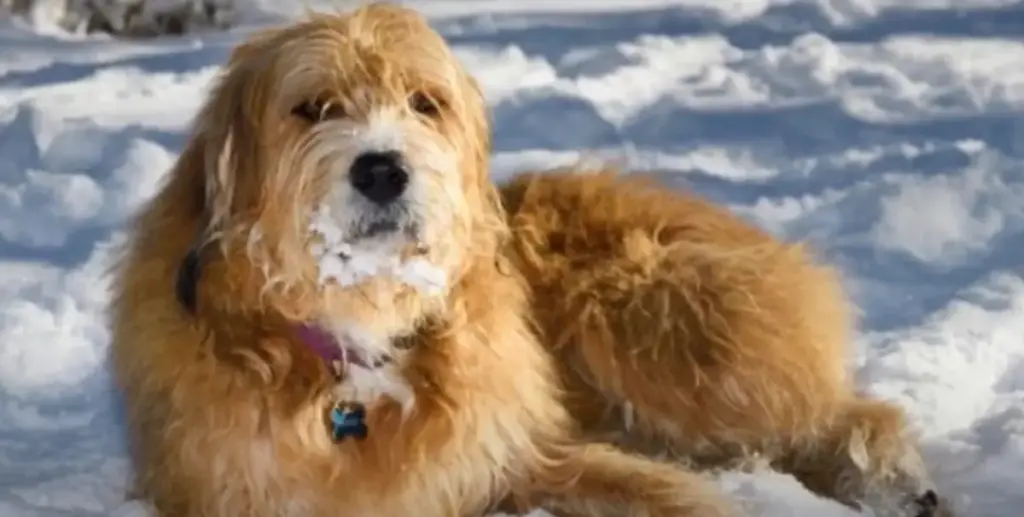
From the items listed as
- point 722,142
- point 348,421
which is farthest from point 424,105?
point 722,142

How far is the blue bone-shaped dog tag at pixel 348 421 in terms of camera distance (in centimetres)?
180

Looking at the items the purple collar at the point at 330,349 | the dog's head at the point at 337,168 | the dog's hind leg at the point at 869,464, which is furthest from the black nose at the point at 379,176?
the dog's hind leg at the point at 869,464

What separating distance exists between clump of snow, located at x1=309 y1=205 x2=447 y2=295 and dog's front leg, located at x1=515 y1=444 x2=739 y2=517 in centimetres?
42

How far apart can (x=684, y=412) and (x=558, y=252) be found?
1.11ft

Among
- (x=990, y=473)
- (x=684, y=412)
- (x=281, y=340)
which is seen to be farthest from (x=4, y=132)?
(x=990, y=473)

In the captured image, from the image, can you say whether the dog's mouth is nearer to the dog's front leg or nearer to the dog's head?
the dog's head

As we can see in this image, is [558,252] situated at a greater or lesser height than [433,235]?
lesser

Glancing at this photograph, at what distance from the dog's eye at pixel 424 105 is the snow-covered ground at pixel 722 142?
31.9 inches

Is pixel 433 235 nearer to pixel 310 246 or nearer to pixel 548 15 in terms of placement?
pixel 310 246

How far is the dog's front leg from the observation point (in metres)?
1.87

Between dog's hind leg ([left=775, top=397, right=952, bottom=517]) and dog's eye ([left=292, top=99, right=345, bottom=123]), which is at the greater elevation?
dog's eye ([left=292, top=99, right=345, bottom=123])

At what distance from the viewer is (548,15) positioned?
2.71 metres

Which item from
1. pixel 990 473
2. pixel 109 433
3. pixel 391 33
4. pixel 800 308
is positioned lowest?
pixel 109 433

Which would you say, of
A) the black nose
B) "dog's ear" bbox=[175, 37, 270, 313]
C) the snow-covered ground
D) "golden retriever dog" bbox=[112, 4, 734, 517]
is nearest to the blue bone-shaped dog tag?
"golden retriever dog" bbox=[112, 4, 734, 517]
